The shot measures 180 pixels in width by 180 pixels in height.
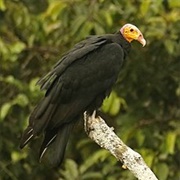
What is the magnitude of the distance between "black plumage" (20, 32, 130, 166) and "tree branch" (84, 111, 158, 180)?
10cm

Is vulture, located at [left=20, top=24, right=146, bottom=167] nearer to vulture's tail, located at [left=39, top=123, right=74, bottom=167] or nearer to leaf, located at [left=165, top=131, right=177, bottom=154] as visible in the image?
vulture's tail, located at [left=39, top=123, right=74, bottom=167]

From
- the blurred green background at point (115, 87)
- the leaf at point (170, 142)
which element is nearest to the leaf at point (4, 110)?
the blurred green background at point (115, 87)

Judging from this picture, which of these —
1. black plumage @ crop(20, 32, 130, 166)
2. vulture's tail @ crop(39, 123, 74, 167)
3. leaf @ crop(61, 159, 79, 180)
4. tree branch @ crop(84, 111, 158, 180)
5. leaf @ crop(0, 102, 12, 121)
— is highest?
black plumage @ crop(20, 32, 130, 166)

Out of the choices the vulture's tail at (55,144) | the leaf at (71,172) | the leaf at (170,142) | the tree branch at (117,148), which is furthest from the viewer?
the leaf at (71,172)

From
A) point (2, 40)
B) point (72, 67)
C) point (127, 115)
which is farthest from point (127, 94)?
point (72, 67)

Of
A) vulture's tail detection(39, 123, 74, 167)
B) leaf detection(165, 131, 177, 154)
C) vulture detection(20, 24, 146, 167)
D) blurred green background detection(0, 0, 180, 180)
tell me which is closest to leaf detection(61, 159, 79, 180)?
blurred green background detection(0, 0, 180, 180)

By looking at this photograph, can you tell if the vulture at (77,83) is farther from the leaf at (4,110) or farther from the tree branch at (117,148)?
the leaf at (4,110)

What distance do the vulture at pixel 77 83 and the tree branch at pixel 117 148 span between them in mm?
99

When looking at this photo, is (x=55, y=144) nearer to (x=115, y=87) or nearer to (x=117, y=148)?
(x=117, y=148)

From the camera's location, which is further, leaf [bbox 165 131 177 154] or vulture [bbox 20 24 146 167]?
leaf [bbox 165 131 177 154]

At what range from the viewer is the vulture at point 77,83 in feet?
12.8

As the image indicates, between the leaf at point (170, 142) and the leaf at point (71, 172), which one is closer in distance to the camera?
the leaf at point (170, 142)

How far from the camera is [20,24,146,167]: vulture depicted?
12.8 feet

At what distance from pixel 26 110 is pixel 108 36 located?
1.34 meters
